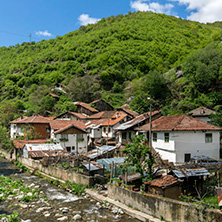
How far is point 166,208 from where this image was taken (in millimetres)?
10891

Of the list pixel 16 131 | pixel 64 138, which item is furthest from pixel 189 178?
pixel 16 131

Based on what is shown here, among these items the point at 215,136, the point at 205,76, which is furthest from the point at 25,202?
the point at 205,76

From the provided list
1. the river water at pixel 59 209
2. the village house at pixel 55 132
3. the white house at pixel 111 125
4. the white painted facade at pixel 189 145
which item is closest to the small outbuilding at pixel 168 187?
the river water at pixel 59 209

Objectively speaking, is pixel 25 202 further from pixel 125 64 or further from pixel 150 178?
pixel 125 64

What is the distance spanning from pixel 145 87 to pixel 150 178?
4318 cm

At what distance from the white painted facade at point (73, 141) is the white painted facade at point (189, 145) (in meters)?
16.3

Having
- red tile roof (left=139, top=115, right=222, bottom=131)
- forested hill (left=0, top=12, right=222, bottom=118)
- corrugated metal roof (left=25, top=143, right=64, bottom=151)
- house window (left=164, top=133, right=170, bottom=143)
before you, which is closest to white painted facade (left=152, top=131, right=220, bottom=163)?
house window (left=164, top=133, right=170, bottom=143)

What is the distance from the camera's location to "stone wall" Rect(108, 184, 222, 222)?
9352 mm

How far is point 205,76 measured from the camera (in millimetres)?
40344

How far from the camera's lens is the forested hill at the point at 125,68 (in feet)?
142

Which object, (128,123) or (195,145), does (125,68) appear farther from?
(195,145)

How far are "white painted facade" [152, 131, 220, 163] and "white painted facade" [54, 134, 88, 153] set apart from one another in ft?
53.6

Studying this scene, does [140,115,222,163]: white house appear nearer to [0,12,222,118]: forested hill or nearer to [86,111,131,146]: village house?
[86,111,131,146]: village house

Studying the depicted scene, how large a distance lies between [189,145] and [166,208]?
1226cm
